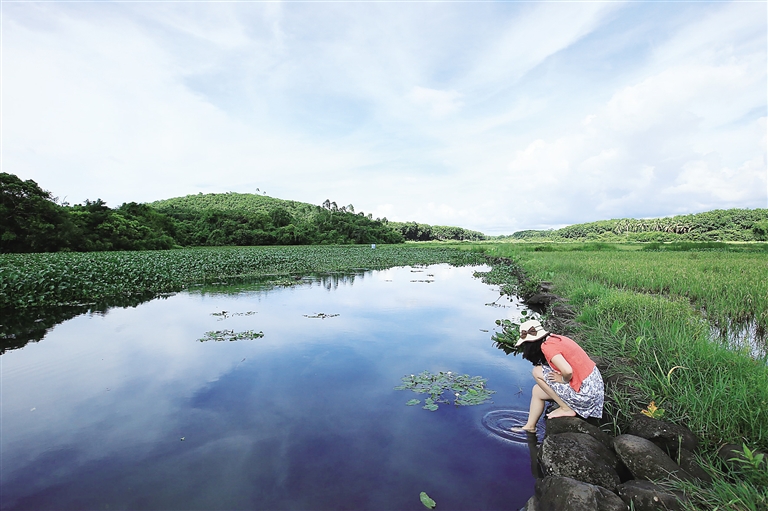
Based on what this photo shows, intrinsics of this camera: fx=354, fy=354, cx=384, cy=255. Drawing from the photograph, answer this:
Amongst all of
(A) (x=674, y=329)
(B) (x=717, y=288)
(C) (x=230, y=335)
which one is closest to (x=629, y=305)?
(A) (x=674, y=329)

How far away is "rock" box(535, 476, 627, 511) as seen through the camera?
2535mm

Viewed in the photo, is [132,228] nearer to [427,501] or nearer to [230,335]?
[230,335]

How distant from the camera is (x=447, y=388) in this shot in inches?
221

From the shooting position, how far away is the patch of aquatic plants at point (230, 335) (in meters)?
8.09

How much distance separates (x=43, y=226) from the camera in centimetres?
2916

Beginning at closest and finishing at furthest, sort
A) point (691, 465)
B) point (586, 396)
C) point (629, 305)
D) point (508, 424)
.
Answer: point (691, 465) → point (586, 396) → point (508, 424) → point (629, 305)

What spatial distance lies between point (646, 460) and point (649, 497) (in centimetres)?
53

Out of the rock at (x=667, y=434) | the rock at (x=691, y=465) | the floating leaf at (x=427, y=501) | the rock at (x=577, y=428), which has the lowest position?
the floating leaf at (x=427, y=501)

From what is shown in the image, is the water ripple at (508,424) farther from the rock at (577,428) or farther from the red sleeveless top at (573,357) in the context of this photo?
the red sleeveless top at (573,357)

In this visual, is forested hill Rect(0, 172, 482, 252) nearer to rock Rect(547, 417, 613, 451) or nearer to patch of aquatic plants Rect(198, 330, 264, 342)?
patch of aquatic plants Rect(198, 330, 264, 342)

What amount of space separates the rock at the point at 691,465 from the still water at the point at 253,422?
1311 mm

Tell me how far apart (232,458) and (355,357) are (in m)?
3.40

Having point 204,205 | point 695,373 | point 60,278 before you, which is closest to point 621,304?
point 695,373

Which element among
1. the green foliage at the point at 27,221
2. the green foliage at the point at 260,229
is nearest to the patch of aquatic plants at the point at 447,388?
the green foliage at the point at 27,221
